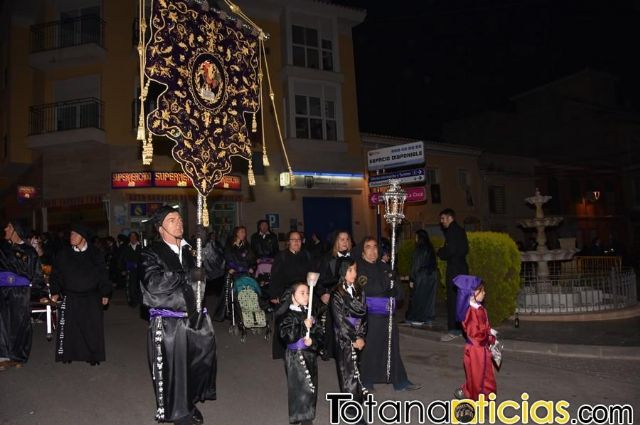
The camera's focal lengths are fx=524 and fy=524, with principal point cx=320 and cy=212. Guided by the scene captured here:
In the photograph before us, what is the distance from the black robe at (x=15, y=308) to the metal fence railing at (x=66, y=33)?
14199 millimetres

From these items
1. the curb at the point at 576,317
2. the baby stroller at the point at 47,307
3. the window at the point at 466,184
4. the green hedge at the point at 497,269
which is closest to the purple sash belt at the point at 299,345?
the baby stroller at the point at 47,307

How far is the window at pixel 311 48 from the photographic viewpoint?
899 inches

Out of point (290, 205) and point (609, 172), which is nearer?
point (290, 205)

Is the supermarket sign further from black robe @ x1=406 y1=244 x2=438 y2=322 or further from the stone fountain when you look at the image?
the stone fountain

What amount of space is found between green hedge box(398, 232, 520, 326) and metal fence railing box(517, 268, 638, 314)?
4.52 feet

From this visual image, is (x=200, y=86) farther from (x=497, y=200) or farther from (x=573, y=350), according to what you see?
(x=497, y=200)

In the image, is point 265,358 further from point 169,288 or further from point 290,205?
point 290,205

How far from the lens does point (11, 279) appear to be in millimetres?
7527

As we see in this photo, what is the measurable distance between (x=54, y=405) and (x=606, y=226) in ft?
125

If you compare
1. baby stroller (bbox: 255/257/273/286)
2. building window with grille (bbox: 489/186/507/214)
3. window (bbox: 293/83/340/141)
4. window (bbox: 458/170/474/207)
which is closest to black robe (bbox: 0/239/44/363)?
baby stroller (bbox: 255/257/273/286)

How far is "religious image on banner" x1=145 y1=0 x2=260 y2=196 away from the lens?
5570mm

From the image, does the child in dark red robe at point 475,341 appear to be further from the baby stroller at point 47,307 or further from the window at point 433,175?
the window at point 433,175

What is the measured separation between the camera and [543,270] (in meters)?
12.0

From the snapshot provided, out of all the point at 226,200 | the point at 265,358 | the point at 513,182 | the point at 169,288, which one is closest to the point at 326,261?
the point at 265,358
